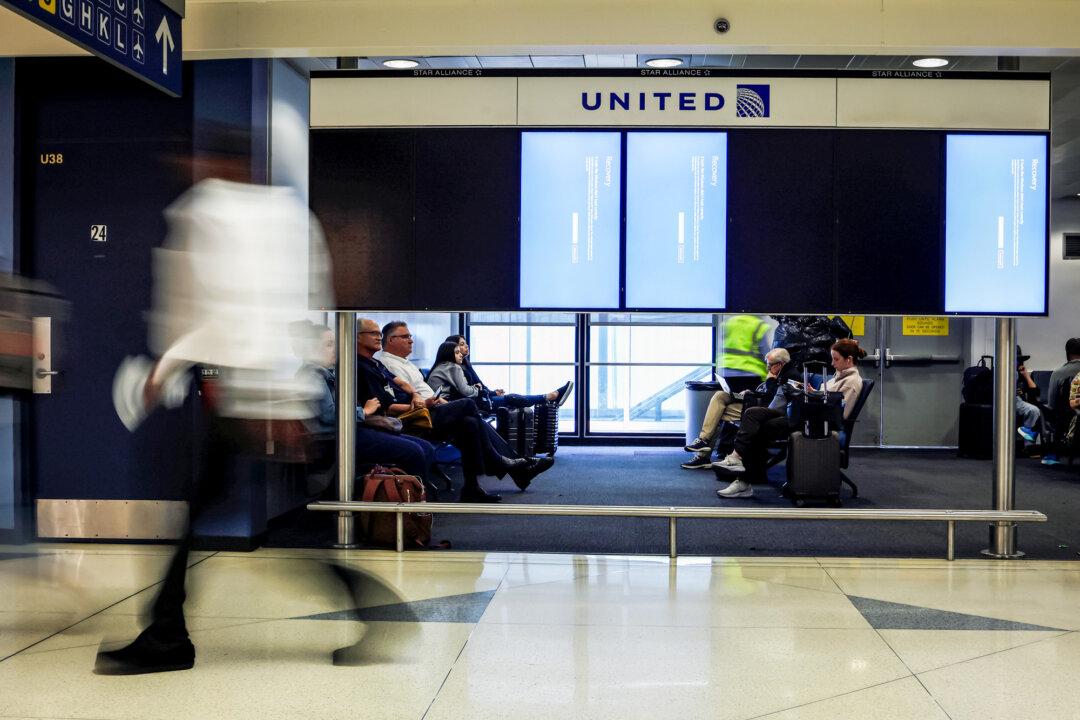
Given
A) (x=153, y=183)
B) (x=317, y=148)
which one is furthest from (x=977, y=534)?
(x=153, y=183)

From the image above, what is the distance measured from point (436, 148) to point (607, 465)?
5.04m

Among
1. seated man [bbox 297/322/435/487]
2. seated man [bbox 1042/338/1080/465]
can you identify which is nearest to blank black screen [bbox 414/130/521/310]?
seated man [bbox 297/322/435/487]

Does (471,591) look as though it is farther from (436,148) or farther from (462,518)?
(436,148)

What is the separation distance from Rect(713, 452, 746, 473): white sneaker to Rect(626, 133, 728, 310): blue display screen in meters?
2.68

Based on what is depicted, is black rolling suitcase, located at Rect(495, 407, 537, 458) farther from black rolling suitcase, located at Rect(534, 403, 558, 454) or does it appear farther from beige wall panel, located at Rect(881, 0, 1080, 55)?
beige wall panel, located at Rect(881, 0, 1080, 55)

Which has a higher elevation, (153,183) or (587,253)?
(153,183)

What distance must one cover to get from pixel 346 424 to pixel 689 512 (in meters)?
2.01

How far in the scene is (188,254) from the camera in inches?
125

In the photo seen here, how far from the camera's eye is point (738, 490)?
24.2ft

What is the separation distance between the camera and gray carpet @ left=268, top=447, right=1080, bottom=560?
5598 mm

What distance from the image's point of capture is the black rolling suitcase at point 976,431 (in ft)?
35.0

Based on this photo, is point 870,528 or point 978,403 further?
point 978,403

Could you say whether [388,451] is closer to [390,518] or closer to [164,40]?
[390,518]

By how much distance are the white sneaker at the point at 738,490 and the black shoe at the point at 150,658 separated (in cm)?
476
